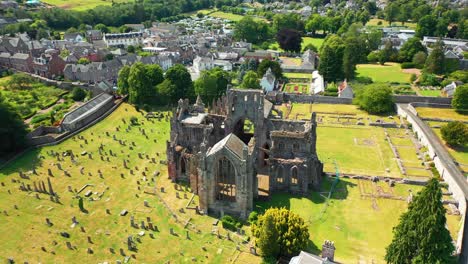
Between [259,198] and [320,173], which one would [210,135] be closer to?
[259,198]

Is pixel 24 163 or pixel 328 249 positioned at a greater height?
pixel 328 249

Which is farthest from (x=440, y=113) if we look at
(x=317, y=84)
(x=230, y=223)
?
(x=230, y=223)

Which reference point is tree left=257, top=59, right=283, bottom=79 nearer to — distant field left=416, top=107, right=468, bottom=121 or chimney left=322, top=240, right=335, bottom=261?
distant field left=416, top=107, right=468, bottom=121

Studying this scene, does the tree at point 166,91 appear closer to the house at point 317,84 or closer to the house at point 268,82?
the house at point 268,82

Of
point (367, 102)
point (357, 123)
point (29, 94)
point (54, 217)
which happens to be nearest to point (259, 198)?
point (54, 217)

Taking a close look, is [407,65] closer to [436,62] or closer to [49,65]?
[436,62]

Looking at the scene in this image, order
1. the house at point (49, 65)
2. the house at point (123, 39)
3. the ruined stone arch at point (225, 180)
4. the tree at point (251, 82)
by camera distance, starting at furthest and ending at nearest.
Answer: the house at point (123, 39) < the house at point (49, 65) < the tree at point (251, 82) < the ruined stone arch at point (225, 180)

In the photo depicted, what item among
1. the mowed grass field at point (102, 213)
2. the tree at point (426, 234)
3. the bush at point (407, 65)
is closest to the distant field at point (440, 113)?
the bush at point (407, 65)
